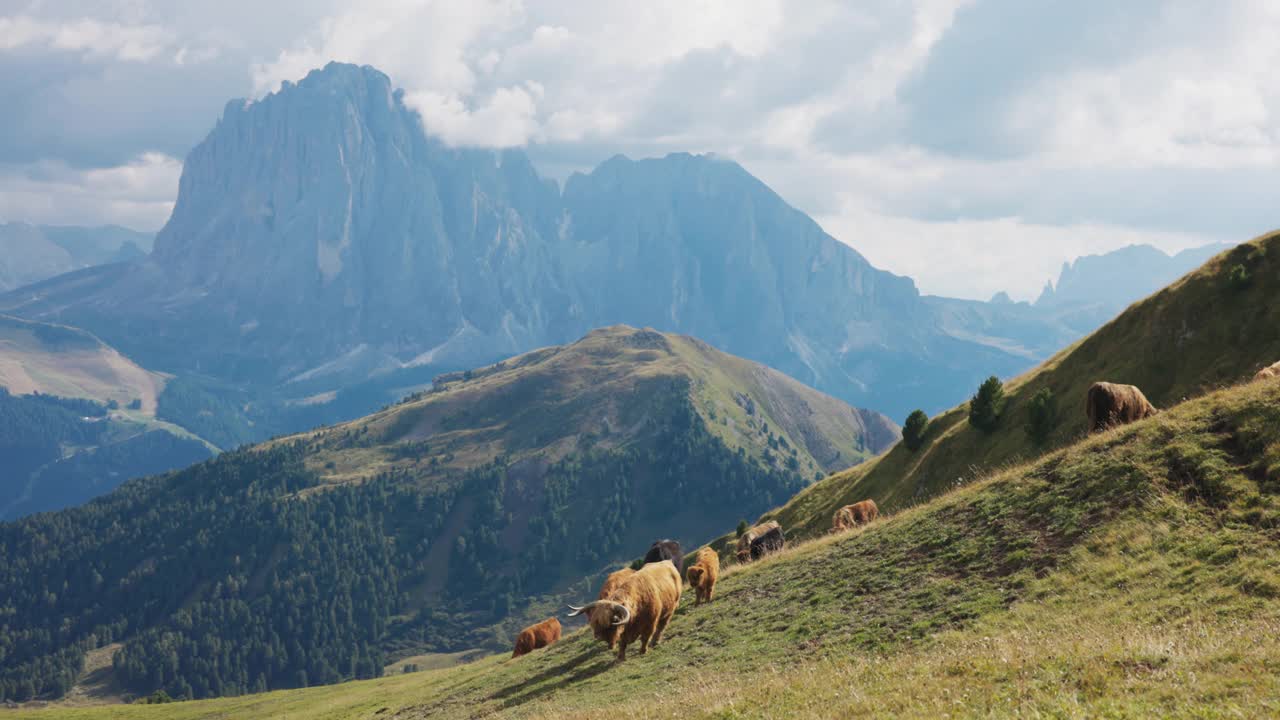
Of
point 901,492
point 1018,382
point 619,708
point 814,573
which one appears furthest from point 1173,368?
→ point 619,708

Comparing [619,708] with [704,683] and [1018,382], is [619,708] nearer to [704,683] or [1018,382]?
[704,683]

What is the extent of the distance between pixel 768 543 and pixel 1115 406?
23716 millimetres

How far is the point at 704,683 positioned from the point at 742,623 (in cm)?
735

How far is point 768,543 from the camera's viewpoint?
161 ft

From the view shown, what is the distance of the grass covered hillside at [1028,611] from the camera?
13547 mm

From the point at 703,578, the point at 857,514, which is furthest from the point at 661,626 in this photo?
the point at 857,514

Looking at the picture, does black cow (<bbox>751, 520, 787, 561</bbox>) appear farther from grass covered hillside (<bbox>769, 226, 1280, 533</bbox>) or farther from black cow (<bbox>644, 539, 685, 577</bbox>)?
black cow (<bbox>644, 539, 685, 577</bbox>)

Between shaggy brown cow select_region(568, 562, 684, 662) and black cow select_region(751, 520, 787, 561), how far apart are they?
20298mm

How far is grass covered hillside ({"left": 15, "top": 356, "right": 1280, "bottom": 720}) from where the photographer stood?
13547 mm

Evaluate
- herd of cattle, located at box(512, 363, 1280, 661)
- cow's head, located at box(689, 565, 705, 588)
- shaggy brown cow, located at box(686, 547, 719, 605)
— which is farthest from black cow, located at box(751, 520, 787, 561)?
cow's head, located at box(689, 565, 705, 588)

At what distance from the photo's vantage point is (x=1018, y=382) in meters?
56.7

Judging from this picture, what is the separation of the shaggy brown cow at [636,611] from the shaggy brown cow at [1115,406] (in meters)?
21.1

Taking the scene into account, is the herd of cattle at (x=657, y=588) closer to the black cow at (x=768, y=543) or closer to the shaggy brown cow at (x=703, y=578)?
the shaggy brown cow at (x=703, y=578)

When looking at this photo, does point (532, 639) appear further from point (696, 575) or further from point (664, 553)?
point (696, 575)
